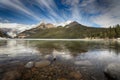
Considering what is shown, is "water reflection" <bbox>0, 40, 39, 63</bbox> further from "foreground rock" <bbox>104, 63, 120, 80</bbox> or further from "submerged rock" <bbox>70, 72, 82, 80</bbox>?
"foreground rock" <bbox>104, 63, 120, 80</bbox>

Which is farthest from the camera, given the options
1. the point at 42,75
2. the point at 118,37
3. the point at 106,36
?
the point at 106,36

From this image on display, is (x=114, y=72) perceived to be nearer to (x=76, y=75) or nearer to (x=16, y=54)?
(x=76, y=75)

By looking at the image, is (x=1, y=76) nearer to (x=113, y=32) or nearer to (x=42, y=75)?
(x=42, y=75)

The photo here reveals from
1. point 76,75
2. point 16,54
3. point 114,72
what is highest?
point 16,54

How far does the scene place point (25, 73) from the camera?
12.5m

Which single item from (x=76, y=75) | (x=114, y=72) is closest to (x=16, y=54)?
(x=76, y=75)

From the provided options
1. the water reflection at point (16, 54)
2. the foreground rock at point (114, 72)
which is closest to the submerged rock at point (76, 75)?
the foreground rock at point (114, 72)

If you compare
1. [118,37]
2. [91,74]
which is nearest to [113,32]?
[118,37]

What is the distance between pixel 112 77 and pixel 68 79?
467cm

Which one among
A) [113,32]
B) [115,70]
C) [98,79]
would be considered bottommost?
[98,79]

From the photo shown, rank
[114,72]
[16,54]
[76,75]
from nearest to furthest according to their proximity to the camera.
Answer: [114,72] → [76,75] → [16,54]

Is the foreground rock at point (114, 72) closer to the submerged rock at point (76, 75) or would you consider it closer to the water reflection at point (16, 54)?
the submerged rock at point (76, 75)

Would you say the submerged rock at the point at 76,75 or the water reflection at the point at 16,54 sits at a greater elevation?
the water reflection at the point at 16,54

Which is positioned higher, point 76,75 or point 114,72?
point 114,72
